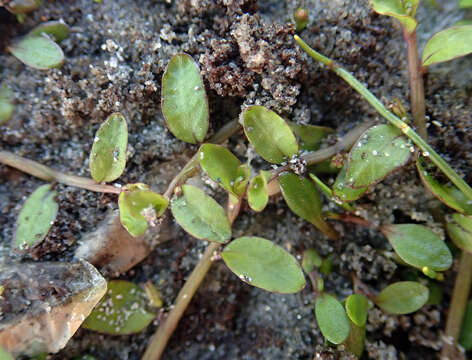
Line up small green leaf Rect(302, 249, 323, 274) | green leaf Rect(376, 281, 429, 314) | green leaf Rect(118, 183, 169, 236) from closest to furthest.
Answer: green leaf Rect(118, 183, 169, 236) < green leaf Rect(376, 281, 429, 314) < small green leaf Rect(302, 249, 323, 274)

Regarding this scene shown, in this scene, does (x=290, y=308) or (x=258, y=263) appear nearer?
(x=258, y=263)

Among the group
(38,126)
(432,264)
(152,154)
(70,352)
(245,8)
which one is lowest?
(70,352)

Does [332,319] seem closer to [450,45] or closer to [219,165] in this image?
[219,165]

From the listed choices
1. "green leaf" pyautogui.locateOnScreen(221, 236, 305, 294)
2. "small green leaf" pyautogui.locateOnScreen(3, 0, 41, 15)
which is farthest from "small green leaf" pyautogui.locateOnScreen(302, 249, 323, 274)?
"small green leaf" pyautogui.locateOnScreen(3, 0, 41, 15)

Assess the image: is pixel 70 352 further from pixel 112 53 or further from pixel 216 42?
pixel 216 42

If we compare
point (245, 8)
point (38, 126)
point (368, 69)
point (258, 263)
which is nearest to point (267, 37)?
point (245, 8)

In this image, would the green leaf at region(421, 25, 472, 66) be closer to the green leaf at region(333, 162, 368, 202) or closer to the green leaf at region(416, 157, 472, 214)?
the green leaf at region(416, 157, 472, 214)
